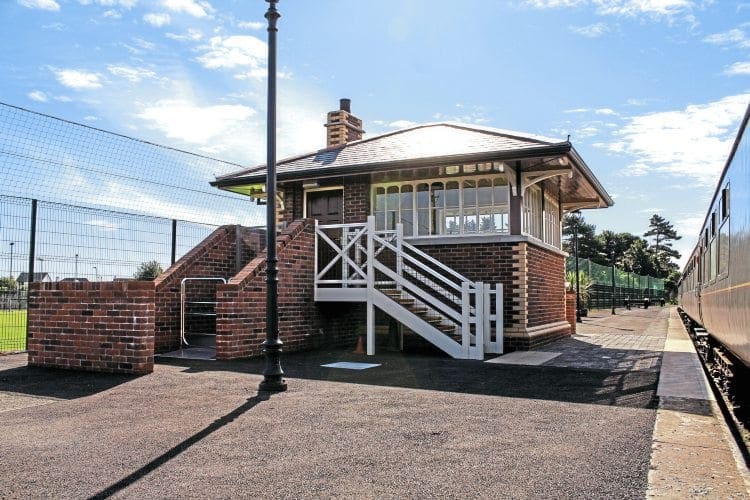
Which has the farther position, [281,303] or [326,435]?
[281,303]

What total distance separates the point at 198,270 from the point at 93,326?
10.7 feet

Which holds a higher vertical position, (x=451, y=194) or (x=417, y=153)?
(x=417, y=153)

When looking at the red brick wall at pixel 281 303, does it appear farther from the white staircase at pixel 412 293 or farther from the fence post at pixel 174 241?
the fence post at pixel 174 241

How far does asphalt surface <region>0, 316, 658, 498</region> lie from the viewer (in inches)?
142

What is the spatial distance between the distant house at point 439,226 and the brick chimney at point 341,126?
188cm

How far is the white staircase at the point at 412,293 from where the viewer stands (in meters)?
10.3

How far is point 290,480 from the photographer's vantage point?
3.67 metres

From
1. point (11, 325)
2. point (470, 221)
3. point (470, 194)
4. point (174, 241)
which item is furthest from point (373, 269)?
point (11, 325)

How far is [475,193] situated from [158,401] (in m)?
8.24

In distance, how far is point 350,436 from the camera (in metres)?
4.75

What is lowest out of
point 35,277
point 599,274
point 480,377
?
point 480,377

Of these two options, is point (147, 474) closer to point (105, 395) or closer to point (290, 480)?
point (290, 480)

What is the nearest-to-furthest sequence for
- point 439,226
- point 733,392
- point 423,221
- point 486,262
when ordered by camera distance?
point 733,392 → point 486,262 → point 439,226 → point 423,221

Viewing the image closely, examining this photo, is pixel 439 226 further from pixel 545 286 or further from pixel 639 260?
pixel 639 260
